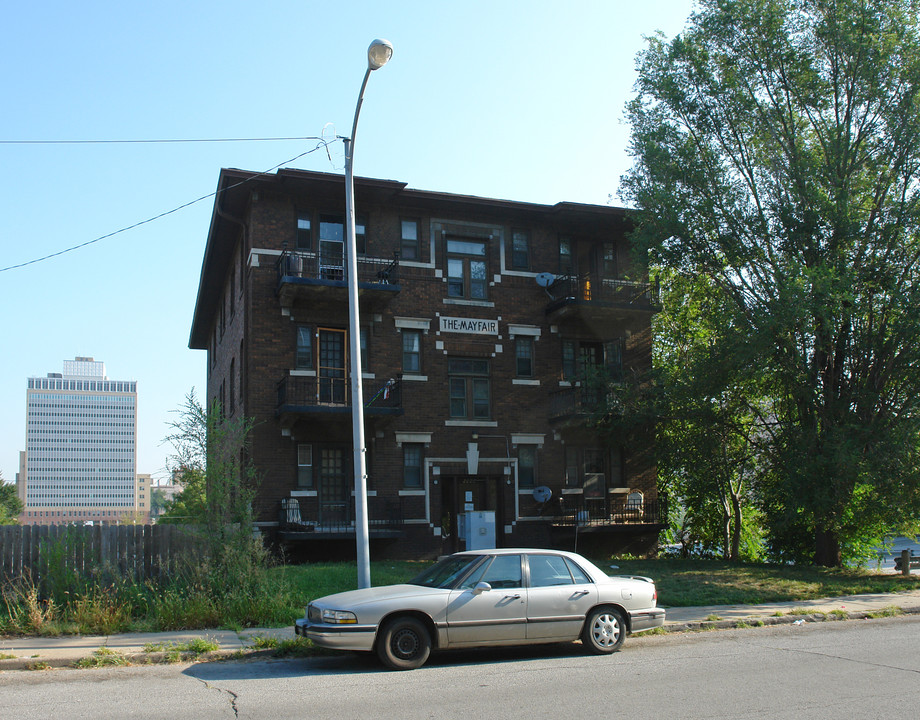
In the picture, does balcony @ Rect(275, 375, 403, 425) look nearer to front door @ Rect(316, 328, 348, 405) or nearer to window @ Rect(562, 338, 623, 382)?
front door @ Rect(316, 328, 348, 405)

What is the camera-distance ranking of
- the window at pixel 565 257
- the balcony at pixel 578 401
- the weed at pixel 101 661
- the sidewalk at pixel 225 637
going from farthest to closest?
the window at pixel 565 257 < the balcony at pixel 578 401 < the sidewalk at pixel 225 637 < the weed at pixel 101 661

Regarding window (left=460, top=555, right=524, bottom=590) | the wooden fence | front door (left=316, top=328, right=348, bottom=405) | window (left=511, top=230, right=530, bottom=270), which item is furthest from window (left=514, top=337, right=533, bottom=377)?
window (left=460, top=555, right=524, bottom=590)

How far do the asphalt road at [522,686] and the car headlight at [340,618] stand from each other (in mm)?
598

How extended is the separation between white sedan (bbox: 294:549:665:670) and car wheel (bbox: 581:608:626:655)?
1 centimetres

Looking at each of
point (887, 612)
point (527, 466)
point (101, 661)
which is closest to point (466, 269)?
point (527, 466)

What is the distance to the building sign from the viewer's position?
998 inches

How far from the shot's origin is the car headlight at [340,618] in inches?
374

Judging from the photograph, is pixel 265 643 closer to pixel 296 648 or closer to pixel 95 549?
pixel 296 648

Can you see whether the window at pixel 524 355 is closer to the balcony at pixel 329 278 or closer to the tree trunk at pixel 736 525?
the balcony at pixel 329 278

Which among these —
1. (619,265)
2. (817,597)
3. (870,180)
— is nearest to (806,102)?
(870,180)

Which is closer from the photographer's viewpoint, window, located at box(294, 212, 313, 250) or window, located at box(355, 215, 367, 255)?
window, located at box(294, 212, 313, 250)

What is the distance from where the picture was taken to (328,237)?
966 inches

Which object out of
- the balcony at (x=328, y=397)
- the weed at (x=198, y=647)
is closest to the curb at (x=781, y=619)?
the weed at (x=198, y=647)

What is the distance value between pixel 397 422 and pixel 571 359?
21.0ft
